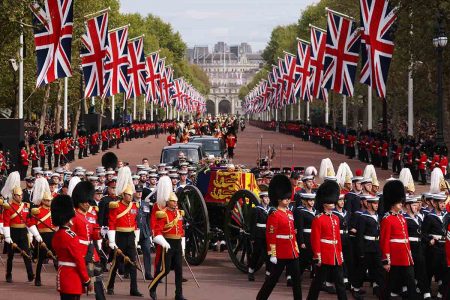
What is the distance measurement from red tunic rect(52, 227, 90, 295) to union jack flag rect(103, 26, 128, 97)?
3408 centimetres

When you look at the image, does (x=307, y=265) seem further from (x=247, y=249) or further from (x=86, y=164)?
(x=86, y=164)

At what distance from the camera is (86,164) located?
44.0 meters

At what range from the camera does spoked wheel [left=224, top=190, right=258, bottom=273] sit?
1720 cm

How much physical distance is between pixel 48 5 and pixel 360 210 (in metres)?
17.4

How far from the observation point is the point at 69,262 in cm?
1138

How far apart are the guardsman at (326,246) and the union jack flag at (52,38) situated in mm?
18281

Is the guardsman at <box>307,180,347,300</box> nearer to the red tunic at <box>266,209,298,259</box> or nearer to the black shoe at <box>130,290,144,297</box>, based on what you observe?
the red tunic at <box>266,209,298,259</box>

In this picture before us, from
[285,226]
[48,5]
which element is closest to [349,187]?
[285,226]

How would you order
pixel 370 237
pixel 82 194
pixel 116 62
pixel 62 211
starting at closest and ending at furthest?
1. pixel 62 211
2. pixel 82 194
3. pixel 370 237
4. pixel 116 62

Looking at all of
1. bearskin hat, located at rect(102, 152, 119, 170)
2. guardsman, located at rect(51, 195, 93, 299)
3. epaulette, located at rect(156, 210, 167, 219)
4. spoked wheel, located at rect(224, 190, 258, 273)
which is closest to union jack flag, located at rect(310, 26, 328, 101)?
bearskin hat, located at rect(102, 152, 119, 170)

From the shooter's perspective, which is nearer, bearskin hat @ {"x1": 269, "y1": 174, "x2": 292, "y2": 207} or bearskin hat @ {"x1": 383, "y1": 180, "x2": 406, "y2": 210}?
bearskin hat @ {"x1": 383, "y1": 180, "x2": 406, "y2": 210}

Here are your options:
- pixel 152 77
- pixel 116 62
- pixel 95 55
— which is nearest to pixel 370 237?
pixel 95 55

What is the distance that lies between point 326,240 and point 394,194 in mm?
1021

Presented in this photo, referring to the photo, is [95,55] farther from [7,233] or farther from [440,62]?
[7,233]
